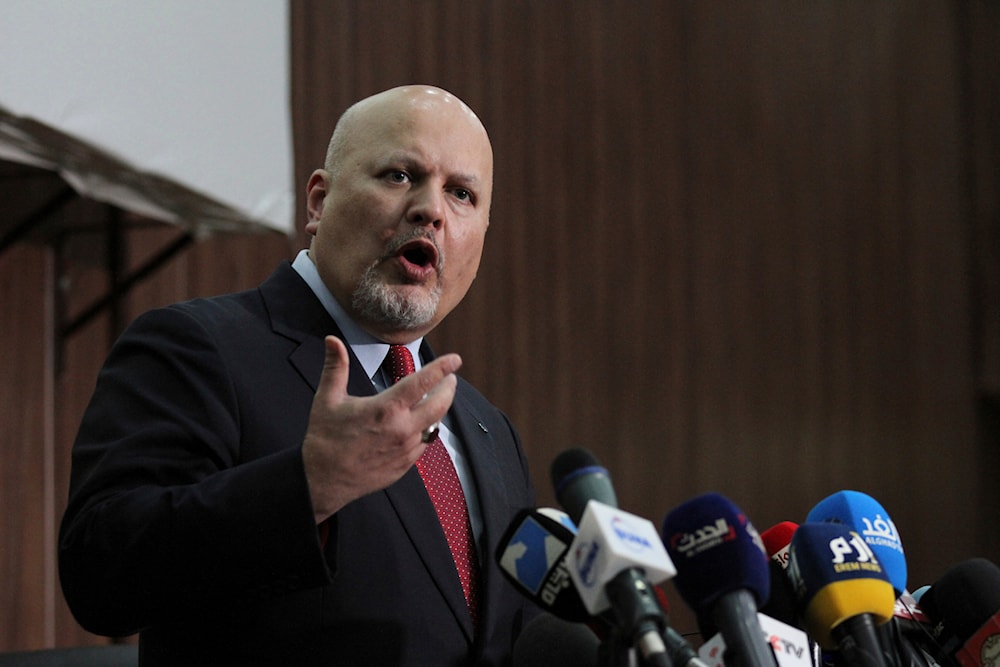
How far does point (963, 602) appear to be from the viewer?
1.16 meters

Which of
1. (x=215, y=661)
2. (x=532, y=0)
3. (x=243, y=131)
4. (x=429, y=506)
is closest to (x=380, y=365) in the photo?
(x=429, y=506)

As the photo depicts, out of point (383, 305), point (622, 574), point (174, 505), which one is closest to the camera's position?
point (622, 574)

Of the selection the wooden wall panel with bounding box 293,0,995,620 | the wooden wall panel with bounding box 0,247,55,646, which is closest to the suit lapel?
the wooden wall panel with bounding box 0,247,55,646

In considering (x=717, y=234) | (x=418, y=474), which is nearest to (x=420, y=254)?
(x=418, y=474)

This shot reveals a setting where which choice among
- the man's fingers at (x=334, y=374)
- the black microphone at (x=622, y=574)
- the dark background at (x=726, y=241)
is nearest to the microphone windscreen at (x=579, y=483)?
the black microphone at (x=622, y=574)

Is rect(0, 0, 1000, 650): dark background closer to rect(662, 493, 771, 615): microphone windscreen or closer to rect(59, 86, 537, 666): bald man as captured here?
rect(59, 86, 537, 666): bald man

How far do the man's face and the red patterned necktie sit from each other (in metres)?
0.19

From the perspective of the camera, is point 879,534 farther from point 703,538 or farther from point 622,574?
point 622,574

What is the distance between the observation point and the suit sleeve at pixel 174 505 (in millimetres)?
989

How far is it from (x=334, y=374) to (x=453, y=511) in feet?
1.46

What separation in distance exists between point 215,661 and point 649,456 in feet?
9.65

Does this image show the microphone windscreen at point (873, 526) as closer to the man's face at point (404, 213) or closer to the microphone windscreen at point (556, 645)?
the microphone windscreen at point (556, 645)

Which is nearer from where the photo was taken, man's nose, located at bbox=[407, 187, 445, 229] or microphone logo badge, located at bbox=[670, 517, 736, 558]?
microphone logo badge, located at bbox=[670, 517, 736, 558]

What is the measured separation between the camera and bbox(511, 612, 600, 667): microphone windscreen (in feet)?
3.23
